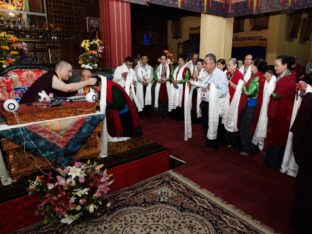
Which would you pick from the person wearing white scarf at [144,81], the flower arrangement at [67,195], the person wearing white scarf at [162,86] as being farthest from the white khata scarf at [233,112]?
the person wearing white scarf at [144,81]

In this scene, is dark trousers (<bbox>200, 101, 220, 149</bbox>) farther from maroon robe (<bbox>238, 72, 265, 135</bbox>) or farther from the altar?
the altar

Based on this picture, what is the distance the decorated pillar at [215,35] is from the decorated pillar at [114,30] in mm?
2971

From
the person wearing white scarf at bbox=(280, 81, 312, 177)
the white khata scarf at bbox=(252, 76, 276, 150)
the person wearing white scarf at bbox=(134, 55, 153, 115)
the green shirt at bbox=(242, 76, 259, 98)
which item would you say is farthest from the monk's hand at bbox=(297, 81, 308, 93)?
the person wearing white scarf at bbox=(134, 55, 153, 115)

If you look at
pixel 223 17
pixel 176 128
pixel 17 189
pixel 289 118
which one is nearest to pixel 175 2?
pixel 223 17

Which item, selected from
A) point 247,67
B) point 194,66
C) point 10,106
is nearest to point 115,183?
point 10,106

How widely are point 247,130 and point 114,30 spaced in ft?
12.5

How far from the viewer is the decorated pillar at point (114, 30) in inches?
208

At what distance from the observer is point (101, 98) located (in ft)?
9.88

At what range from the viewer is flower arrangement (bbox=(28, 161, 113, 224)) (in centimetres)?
205

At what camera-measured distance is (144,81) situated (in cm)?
615

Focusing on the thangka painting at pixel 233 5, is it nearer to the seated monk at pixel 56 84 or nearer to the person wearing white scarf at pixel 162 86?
the person wearing white scarf at pixel 162 86

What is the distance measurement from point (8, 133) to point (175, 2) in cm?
567

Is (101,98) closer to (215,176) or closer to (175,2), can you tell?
(215,176)

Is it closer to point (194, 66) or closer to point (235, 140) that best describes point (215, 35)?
point (194, 66)
